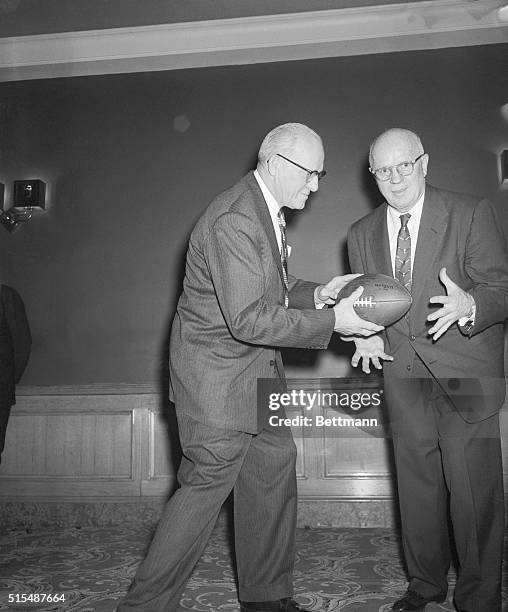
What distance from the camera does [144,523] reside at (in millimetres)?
2906

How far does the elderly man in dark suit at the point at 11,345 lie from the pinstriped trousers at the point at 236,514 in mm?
1697

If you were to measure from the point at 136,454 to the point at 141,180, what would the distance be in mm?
1399

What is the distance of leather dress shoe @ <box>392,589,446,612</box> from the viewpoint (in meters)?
1.70

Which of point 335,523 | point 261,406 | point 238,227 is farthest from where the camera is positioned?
point 335,523

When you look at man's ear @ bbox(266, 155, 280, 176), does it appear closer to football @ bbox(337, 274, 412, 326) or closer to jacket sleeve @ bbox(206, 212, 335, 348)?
jacket sleeve @ bbox(206, 212, 335, 348)

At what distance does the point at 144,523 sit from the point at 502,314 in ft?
6.58

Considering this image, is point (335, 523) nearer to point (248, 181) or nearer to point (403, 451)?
point (403, 451)

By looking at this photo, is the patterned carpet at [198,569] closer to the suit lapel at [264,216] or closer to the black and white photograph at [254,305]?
the black and white photograph at [254,305]

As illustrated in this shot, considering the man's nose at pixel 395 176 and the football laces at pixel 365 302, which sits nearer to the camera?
the football laces at pixel 365 302

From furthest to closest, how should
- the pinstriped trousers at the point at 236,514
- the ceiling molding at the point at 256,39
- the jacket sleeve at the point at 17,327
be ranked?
1. the jacket sleeve at the point at 17,327
2. the ceiling molding at the point at 256,39
3. the pinstriped trousers at the point at 236,514

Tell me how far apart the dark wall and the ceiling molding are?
7cm


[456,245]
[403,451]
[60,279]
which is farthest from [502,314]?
[60,279]

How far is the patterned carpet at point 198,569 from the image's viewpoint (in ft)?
5.93

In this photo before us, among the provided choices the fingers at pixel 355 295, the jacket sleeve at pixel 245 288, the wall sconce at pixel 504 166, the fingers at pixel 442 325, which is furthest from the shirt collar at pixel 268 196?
the wall sconce at pixel 504 166
